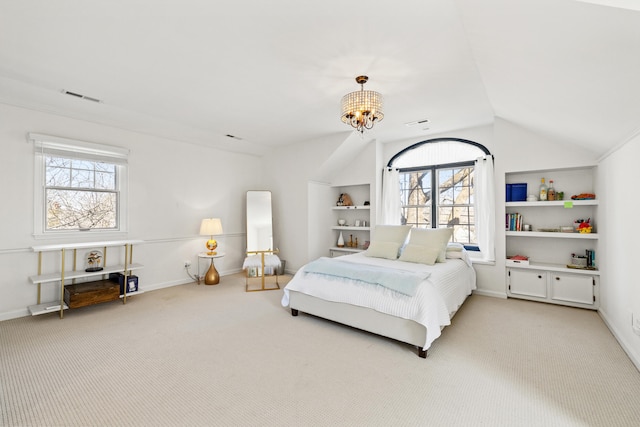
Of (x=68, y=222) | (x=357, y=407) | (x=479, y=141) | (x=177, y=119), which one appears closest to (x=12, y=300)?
(x=68, y=222)

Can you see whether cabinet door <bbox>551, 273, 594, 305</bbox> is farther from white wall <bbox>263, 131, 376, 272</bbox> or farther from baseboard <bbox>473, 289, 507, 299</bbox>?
white wall <bbox>263, 131, 376, 272</bbox>

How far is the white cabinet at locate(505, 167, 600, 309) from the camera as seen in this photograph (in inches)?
143

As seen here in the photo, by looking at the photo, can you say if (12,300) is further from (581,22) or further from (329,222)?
(581,22)

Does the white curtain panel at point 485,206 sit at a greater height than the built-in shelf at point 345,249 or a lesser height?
greater

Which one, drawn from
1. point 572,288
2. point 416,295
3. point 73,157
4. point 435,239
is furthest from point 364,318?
point 73,157

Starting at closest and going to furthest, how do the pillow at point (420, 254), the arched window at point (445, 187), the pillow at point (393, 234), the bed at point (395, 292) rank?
the bed at point (395, 292)
the pillow at point (420, 254)
the pillow at point (393, 234)
the arched window at point (445, 187)

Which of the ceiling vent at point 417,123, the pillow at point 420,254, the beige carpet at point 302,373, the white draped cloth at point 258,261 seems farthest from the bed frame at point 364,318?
the ceiling vent at point 417,123

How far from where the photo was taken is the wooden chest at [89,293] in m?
3.40

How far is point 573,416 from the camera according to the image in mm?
1733

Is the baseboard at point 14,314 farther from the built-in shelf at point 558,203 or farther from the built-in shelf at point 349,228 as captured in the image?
the built-in shelf at point 558,203

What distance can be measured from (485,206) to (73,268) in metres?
5.96

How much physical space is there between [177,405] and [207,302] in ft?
7.27

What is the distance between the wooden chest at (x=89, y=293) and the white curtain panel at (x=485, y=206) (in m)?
5.27

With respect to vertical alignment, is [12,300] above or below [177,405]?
above
